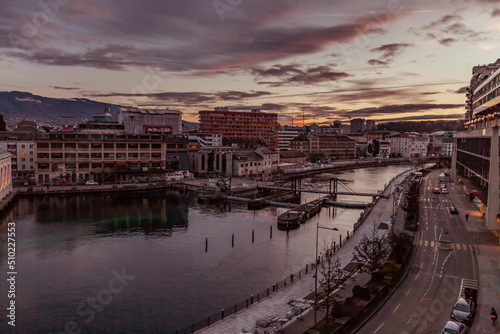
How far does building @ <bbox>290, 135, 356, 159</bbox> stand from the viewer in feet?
555

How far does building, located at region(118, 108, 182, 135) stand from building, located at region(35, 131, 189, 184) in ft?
45.3

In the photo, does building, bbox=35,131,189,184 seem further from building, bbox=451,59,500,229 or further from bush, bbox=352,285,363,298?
bush, bbox=352,285,363,298

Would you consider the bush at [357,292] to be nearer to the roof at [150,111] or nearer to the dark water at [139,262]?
the dark water at [139,262]

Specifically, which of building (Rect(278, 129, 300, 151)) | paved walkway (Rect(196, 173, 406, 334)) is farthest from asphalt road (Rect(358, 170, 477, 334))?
building (Rect(278, 129, 300, 151))

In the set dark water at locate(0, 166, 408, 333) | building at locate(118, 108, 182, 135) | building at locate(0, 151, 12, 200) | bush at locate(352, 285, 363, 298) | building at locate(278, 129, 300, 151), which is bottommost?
dark water at locate(0, 166, 408, 333)

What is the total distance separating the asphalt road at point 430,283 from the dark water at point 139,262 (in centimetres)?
967

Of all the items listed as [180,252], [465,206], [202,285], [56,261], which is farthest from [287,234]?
[465,206]

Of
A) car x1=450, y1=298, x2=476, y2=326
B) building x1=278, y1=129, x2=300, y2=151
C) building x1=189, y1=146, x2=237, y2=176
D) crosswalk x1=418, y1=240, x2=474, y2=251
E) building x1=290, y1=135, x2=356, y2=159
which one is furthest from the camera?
building x1=278, y1=129, x2=300, y2=151

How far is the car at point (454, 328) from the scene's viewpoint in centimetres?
1781

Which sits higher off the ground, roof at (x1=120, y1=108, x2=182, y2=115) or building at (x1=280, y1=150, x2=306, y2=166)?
roof at (x1=120, y1=108, x2=182, y2=115)

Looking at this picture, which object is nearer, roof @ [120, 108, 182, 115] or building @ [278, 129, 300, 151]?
roof @ [120, 108, 182, 115]

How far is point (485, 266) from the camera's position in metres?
28.4

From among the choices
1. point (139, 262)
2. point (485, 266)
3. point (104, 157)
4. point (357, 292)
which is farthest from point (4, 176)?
point (485, 266)

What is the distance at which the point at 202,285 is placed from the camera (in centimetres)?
2886
